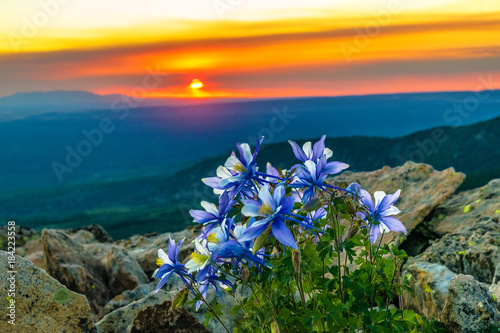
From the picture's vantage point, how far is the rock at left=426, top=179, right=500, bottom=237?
706cm

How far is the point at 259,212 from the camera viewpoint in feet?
9.93

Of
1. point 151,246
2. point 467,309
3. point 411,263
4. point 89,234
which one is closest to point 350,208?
point 467,309

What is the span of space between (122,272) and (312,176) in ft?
16.0

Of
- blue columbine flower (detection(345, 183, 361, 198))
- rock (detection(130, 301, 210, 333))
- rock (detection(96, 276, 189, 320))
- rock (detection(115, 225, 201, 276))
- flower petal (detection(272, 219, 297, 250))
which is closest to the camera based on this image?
flower petal (detection(272, 219, 297, 250))

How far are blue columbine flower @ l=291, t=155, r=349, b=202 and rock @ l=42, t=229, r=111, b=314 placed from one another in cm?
466

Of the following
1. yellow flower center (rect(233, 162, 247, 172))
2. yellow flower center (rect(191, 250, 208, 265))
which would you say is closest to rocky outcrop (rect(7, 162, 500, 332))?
yellow flower center (rect(191, 250, 208, 265))

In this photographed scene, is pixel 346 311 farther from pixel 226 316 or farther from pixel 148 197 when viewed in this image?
pixel 148 197

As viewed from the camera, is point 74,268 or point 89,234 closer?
point 74,268

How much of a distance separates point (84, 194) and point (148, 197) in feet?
13.6

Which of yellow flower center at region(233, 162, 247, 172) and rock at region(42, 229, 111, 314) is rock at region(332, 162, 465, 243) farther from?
yellow flower center at region(233, 162, 247, 172)

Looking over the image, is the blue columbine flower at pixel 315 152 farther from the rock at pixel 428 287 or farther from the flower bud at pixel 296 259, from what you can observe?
the rock at pixel 428 287

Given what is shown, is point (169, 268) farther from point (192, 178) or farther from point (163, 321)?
point (192, 178)

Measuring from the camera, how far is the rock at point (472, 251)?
5.85 meters

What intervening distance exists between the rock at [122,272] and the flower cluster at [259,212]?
12.5 ft
